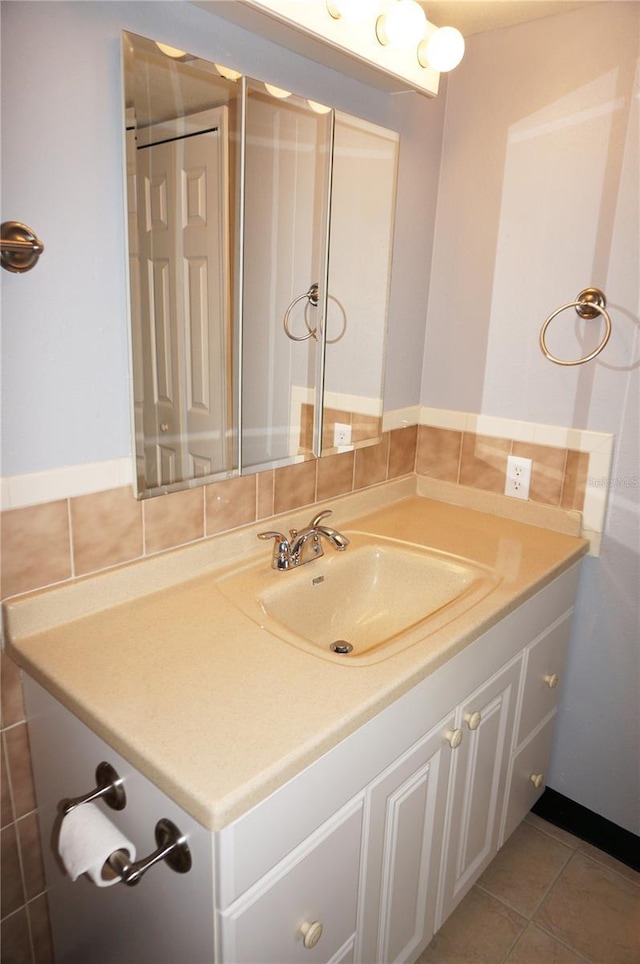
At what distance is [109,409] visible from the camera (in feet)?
3.68

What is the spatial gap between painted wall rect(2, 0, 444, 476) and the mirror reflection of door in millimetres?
55

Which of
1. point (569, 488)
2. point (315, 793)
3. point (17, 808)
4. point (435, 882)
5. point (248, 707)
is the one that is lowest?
point (435, 882)

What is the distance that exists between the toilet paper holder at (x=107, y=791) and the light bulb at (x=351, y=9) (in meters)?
1.37

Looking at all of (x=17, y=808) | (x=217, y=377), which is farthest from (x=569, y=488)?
(x=17, y=808)

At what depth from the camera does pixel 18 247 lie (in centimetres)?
92

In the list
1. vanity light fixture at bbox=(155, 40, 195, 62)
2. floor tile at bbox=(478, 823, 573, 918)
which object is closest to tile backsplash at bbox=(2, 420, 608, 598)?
vanity light fixture at bbox=(155, 40, 195, 62)

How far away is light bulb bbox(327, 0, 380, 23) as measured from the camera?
3.89ft

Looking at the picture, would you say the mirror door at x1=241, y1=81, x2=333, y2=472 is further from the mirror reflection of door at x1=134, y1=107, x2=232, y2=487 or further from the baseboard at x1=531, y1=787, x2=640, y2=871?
the baseboard at x1=531, y1=787, x2=640, y2=871

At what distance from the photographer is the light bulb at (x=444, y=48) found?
1.35 meters

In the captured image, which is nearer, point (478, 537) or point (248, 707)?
point (248, 707)

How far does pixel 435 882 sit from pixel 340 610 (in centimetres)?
59

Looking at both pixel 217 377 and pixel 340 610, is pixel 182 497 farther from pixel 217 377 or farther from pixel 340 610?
pixel 340 610

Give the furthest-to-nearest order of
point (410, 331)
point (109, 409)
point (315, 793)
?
1. point (410, 331)
2. point (109, 409)
3. point (315, 793)

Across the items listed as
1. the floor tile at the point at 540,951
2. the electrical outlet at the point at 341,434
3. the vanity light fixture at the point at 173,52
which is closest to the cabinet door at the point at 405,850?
the floor tile at the point at 540,951
